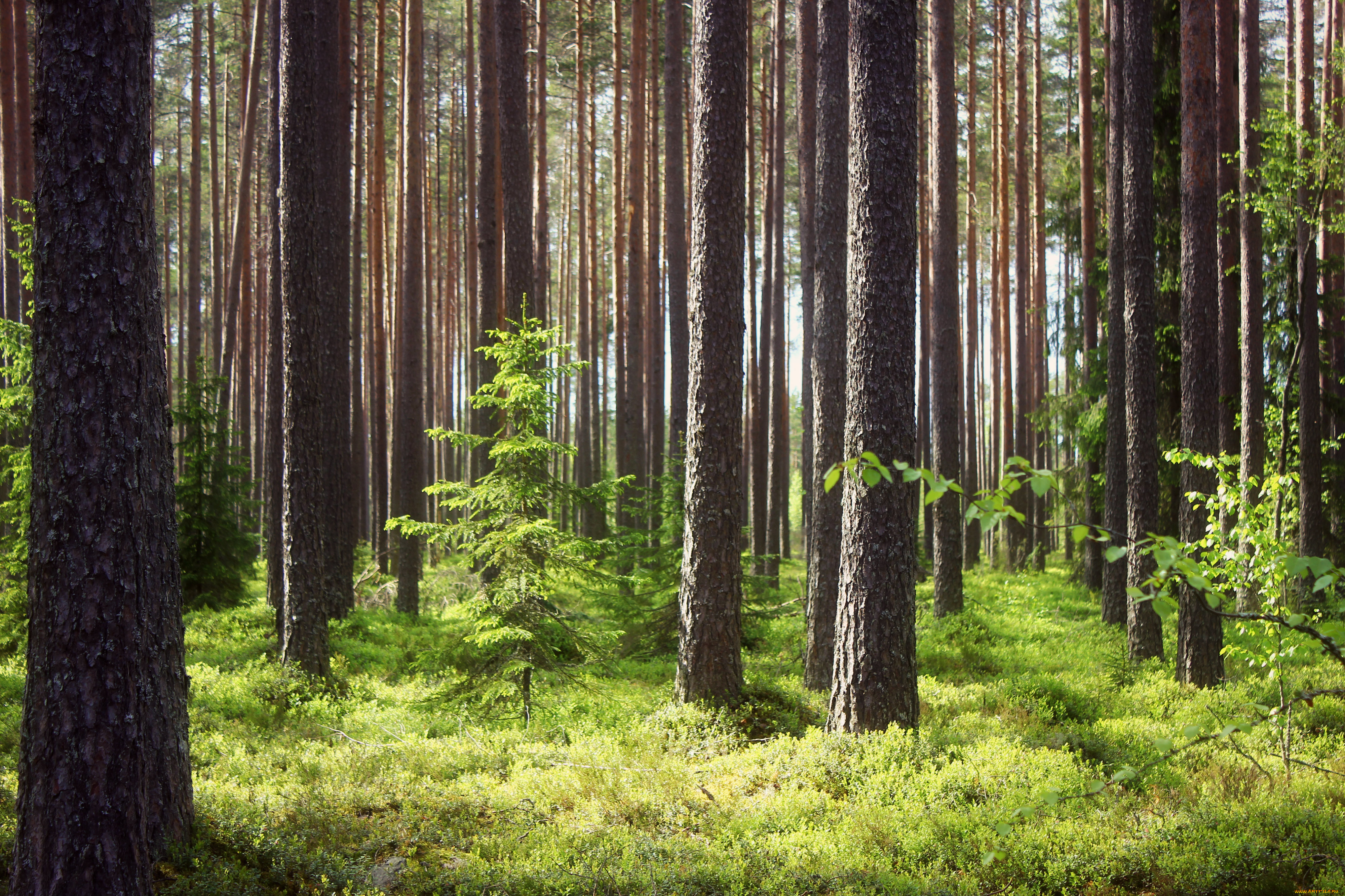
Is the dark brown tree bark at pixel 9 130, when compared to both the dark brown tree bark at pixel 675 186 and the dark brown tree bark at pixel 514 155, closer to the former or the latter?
the dark brown tree bark at pixel 514 155

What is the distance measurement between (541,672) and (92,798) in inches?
173

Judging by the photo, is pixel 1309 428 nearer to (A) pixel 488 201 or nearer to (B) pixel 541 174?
(A) pixel 488 201

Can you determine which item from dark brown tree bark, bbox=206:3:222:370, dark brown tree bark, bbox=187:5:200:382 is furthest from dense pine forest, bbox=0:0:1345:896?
dark brown tree bark, bbox=206:3:222:370

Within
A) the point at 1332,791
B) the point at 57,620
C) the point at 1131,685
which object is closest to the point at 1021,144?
the point at 1131,685

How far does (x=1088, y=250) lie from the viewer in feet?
48.6

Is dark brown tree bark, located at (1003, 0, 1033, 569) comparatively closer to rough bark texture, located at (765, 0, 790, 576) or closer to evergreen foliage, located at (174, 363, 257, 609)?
rough bark texture, located at (765, 0, 790, 576)

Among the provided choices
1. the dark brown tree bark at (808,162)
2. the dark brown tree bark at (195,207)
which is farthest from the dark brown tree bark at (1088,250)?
the dark brown tree bark at (195,207)

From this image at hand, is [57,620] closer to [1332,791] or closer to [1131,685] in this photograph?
[1332,791]

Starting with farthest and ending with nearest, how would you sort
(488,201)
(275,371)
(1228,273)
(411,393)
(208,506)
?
(411,393) → (208,506) → (488,201) → (1228,273) → (275,371)

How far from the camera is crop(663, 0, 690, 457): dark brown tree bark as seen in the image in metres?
15.2

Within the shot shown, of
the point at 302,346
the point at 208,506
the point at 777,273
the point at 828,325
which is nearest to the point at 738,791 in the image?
the point at 828,325

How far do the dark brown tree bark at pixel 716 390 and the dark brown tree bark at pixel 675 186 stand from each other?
7.25 m

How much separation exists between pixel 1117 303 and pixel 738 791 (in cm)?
852

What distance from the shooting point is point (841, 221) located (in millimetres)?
9203
